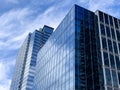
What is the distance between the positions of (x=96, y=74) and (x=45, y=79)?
2481cm

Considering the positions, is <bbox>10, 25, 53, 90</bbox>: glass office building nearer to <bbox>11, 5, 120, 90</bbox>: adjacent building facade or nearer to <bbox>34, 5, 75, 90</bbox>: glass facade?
<bbox>34, 5, 75, 90</bbox>: glass facade

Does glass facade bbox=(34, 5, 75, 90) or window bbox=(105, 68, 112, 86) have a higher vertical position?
glass facade bbox=(34, 5, 75, 90)

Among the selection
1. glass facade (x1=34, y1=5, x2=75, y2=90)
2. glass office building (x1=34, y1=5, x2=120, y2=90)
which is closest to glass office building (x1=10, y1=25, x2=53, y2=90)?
glass facade (x1=34, y1=5, x2=75, y2=90)

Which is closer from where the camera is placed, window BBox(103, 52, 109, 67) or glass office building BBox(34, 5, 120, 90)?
glass office building BBox(34, 5, 120, 90)

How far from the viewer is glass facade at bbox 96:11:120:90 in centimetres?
5425

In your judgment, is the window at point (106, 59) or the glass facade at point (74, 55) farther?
the window at point (106, 59)

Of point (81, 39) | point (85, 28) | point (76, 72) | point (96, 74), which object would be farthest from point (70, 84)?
point (85, 28)

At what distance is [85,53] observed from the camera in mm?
57188

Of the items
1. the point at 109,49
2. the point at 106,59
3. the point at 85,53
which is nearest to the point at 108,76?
the point at 106,59

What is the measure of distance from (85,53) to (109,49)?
305 inches

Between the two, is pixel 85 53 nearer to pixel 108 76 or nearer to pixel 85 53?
pixel 85 53

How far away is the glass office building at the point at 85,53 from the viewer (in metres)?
53.6

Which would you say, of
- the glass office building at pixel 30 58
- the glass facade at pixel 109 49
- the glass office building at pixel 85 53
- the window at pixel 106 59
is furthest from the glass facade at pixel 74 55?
the glass office building at pixel 30 58

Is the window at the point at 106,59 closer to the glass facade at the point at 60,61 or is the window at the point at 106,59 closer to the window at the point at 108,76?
the window at the point at 108,76
